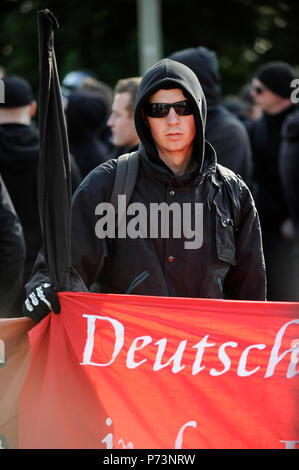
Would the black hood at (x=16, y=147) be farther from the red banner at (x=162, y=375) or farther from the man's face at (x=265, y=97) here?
the man's face at (x=265, y=97)

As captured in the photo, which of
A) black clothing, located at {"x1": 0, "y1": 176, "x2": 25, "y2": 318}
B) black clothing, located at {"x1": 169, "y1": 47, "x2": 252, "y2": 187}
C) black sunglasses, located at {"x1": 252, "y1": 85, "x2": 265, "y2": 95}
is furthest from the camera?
black sunglasses, located at {"x1": 252, "y1": 85, "x2": 265, "y2": 95}

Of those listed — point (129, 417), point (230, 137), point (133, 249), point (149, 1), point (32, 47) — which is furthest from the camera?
point (32, 47)

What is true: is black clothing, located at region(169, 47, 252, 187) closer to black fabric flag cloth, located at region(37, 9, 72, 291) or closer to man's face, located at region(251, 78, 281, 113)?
man's face, located at region(251, 78, 281, 113)

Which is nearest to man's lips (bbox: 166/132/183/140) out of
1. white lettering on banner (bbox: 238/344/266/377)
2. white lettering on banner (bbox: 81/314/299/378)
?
white lettering on banner (bbox: 81/314/299/378)

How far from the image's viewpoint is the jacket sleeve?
3.40m

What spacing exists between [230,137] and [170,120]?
1.55 meters

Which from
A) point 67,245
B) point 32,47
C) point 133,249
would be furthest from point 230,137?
point 32,47

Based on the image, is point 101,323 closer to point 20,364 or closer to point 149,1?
point 20,364

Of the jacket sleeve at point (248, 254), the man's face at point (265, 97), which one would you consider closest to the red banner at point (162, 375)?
the jacket sleeve at point (248, 254)

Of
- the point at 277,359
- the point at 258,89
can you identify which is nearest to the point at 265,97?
the point at 258,89

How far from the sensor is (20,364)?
2.99 metres

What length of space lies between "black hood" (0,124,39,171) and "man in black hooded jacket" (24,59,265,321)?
170 centimetres

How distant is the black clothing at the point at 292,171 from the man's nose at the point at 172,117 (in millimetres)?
2610

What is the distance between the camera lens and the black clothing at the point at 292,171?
574 cm
